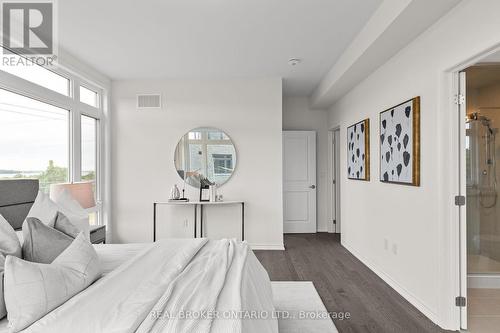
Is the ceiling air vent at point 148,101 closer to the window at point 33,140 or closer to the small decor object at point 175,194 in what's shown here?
the window at point 33,140

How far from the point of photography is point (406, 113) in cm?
283

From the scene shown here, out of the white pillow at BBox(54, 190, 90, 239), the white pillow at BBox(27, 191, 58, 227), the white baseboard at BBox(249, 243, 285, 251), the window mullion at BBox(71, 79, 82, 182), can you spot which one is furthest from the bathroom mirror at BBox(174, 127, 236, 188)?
the white pillow at BBox(27, 191, 58, 227)

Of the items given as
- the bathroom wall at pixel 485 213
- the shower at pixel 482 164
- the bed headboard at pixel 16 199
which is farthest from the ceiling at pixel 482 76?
the bed headboard at pixel 16 199

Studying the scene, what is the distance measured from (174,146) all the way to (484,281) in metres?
4.28

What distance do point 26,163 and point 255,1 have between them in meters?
2.80

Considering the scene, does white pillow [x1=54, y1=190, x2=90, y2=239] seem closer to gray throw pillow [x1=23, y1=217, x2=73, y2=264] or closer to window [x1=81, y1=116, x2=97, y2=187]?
gray throw pillow [x1=23, y1=217, x2=73, y2=264]

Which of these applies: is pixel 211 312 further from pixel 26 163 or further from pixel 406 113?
pixel 26 163

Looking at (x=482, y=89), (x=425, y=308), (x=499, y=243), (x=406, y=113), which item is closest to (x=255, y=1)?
(x=406, y=113)

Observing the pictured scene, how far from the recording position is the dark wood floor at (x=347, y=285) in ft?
7.75

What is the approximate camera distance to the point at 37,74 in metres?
3.30

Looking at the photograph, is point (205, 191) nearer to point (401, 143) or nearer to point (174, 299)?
point (401, 143)

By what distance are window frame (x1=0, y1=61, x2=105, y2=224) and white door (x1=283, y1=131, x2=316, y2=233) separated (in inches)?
126

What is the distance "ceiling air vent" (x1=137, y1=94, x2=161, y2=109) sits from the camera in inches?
187

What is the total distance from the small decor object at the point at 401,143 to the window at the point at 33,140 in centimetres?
381
